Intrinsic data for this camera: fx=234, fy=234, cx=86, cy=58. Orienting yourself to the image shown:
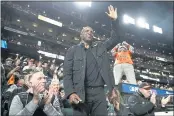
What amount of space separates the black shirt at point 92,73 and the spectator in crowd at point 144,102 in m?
1.76

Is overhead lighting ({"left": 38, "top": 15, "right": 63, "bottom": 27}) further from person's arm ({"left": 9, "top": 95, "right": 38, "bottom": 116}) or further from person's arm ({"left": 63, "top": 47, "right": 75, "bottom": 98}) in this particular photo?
person's arm ({"left": 9, "top": 95, "right": 38, "bottom": 116})

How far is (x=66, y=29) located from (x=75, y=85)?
28.6m

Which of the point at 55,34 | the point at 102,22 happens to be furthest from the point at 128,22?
the point at 55,34

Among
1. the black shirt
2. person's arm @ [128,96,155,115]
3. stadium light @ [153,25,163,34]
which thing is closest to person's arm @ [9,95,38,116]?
the black shirt

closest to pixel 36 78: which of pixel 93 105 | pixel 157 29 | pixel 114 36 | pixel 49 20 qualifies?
pixel 93 105

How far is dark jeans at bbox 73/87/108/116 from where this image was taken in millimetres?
3324

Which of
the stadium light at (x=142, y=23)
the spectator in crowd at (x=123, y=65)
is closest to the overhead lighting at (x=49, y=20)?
the stadium light at (x=142, y=23)

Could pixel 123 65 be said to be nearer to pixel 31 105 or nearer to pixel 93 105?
pixel 93 105

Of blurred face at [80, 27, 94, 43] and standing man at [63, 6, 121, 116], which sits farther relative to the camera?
blurred face at [80, 27, 94, 43]

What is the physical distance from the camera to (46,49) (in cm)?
2756

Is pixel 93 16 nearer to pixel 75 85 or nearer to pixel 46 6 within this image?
pixel 46 6

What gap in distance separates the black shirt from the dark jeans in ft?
0.29

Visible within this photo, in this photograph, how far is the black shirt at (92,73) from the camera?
11.5 ft

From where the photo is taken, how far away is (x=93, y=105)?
3.41 m
